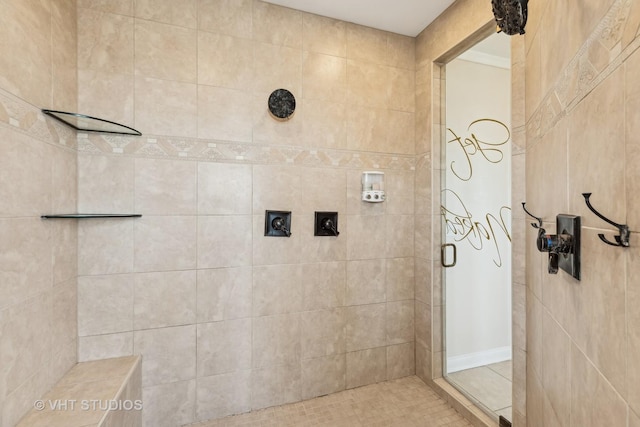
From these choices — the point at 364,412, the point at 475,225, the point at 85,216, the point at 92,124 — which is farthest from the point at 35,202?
the point at 475,225

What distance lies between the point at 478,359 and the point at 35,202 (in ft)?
9.26

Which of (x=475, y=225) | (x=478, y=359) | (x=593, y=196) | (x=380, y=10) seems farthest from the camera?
(x=478, y=359)

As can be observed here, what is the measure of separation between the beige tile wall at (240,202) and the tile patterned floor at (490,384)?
1.32 feet

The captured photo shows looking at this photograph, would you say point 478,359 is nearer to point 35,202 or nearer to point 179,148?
point 179,148

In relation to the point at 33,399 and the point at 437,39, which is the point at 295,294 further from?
the point at 437,39

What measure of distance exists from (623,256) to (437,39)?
1.93 meters

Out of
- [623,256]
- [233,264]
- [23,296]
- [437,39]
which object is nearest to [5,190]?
[23,296]

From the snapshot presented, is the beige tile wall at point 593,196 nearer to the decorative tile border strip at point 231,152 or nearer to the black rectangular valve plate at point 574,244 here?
the black rectangular valve plate at point 574,244

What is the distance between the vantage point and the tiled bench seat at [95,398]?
44.8 inches

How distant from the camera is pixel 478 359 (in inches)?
85.4

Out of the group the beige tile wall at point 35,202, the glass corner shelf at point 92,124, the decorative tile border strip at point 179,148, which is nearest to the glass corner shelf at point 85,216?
the beige tile wall at point 35,202

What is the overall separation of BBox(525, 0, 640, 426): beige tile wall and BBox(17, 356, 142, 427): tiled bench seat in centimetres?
163

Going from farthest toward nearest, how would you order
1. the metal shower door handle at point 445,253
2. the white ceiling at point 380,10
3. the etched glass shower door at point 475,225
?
the metal shower door handle at point 445,253, the etched glass shower door at point 475,225, the white ceiling at point 380,10

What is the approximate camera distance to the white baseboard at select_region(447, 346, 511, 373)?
212cm
